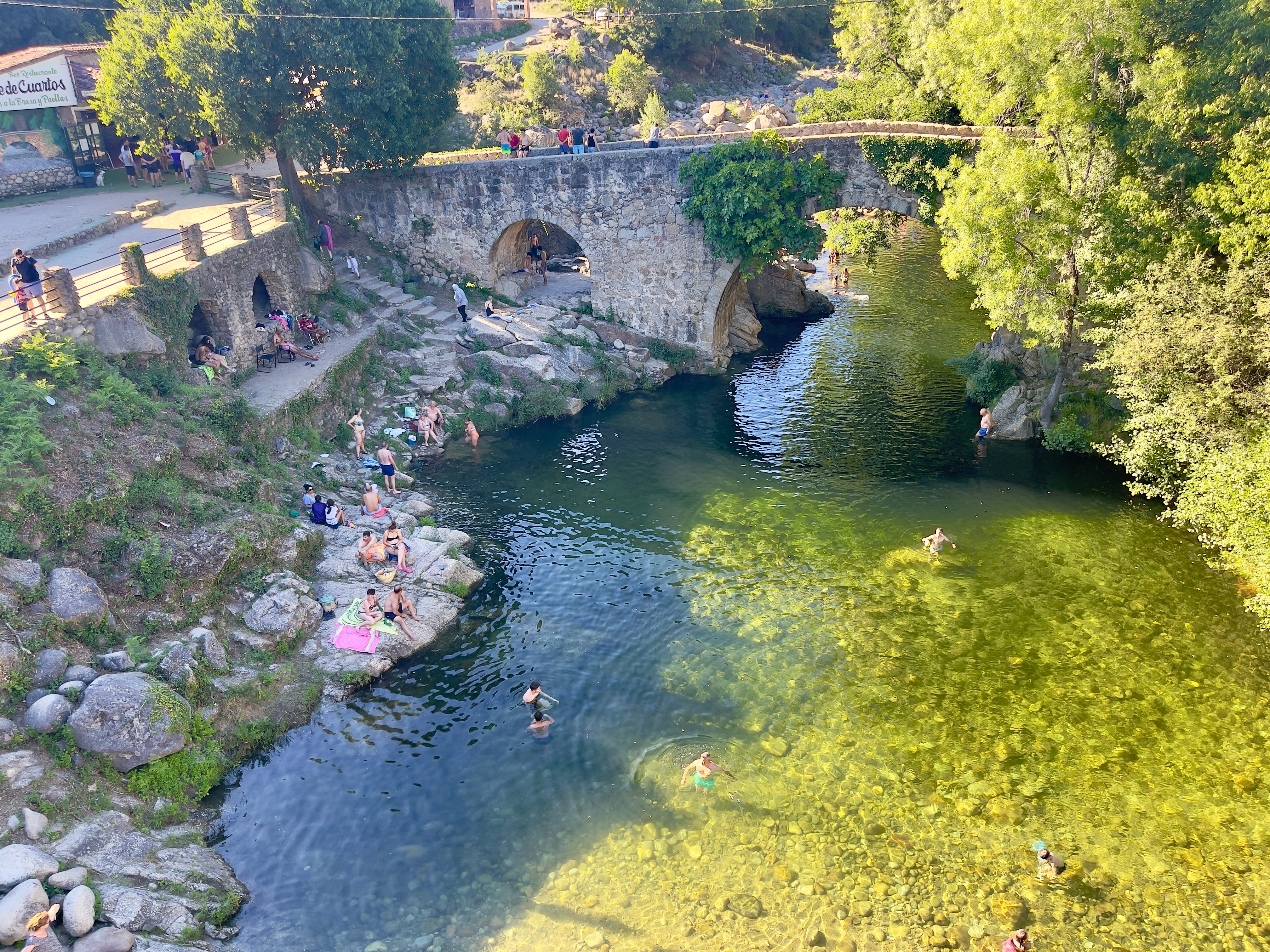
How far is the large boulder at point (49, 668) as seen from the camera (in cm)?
1487

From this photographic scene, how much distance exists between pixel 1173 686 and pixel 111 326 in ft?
85.6

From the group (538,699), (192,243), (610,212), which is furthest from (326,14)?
(538,699)

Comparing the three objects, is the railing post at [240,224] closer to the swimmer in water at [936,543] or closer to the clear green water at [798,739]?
the clear green water at [798,739]

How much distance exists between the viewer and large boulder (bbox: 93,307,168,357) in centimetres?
2147

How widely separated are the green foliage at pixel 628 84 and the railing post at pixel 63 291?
40.9 meters

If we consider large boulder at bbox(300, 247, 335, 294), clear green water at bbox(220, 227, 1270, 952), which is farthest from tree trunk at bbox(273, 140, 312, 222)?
clear green water at bbox(220, 227, 1270, 952)

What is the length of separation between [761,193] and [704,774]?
68.4 feet

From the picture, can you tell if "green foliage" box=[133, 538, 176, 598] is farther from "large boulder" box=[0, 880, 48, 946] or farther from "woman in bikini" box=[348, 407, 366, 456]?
"woman in bikini" box=[348, 407, 366, 456]

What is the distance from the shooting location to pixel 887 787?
15.3m

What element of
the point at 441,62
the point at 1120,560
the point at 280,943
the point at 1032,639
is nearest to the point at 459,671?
the point at 280,943

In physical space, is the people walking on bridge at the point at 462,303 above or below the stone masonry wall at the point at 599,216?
below

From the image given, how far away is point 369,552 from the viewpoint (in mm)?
20891

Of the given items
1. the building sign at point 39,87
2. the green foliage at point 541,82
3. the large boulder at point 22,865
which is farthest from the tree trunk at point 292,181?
the large boulder at point 22,865

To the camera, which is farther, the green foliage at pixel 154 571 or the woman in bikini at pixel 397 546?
the woman in bikini at pixel 397 546
